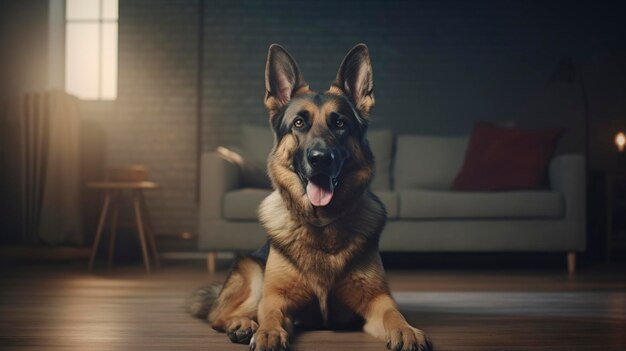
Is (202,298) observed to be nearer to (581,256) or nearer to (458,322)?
(458,322)

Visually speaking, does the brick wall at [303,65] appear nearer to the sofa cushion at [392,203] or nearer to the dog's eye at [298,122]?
the sofa cushion at [392,203]

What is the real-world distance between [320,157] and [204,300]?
0.78 meters

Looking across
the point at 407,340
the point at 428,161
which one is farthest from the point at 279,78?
the point at 428,161

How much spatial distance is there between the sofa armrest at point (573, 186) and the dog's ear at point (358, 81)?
232cm

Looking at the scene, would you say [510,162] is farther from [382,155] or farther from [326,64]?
[326,64]

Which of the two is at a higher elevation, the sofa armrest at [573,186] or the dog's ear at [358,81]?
the dog's ear at [358,81]

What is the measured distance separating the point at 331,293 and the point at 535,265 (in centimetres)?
280

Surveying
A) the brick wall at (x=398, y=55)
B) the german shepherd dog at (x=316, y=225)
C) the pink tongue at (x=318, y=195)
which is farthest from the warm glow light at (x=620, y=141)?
the pink tongue at (x=318, y=195)

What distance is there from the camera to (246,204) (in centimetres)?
390

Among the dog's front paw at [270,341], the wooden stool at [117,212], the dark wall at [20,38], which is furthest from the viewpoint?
the dark wall at [20,38]

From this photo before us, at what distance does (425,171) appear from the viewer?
458 centimetres

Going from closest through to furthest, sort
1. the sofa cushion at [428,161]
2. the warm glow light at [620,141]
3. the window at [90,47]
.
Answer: the sofa cushion at [428,161] < the warm glow light at [620,141] < the window at [90,47]

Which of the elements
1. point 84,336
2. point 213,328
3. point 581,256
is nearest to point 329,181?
point 213,328

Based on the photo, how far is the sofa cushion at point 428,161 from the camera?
454cm
